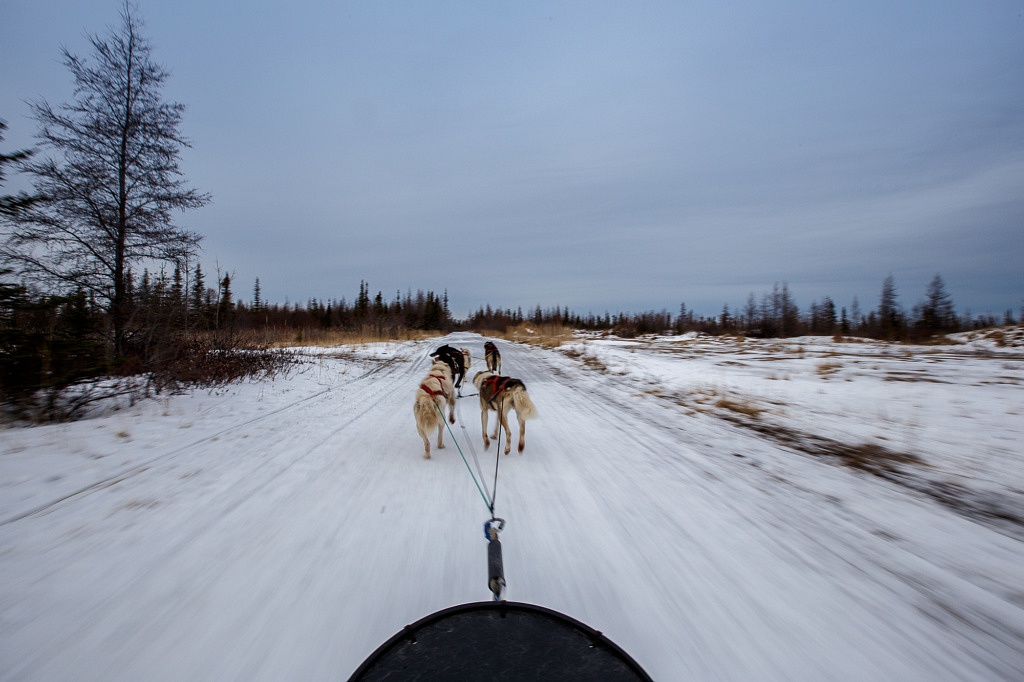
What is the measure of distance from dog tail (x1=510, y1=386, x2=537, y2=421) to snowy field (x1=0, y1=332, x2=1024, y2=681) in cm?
48

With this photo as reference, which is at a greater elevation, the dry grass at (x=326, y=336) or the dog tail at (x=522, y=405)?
the dry grass at (x=326, y=336)

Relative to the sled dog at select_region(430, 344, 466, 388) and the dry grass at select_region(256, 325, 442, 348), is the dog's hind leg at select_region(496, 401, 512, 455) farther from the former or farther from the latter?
the dry grass at select_region(256, 325, 442, 348)

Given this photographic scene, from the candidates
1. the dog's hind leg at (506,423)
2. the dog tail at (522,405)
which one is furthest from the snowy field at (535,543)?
the dog tail at (522,405)

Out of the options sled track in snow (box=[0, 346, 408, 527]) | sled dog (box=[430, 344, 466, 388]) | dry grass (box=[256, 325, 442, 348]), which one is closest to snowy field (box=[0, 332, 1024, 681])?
sled track in snow (box=[0, 346, 408, 527])

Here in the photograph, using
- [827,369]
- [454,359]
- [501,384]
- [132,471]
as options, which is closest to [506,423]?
[501,384]

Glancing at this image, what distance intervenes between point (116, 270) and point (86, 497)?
7235mm

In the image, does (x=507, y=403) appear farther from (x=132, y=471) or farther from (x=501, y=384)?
(x=132, y=471)

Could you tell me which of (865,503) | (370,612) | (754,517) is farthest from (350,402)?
(865,503)

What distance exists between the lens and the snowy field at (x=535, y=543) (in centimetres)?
187

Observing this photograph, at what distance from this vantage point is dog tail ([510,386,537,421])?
5.04 meters

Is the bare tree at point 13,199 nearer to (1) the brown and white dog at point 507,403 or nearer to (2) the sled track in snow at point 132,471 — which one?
(2) the sled track in snow at point 132,471

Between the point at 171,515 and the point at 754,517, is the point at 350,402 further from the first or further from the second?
the point at 754,517

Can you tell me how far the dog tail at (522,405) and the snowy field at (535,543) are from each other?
48 centimetres

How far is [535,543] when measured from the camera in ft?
9.29
